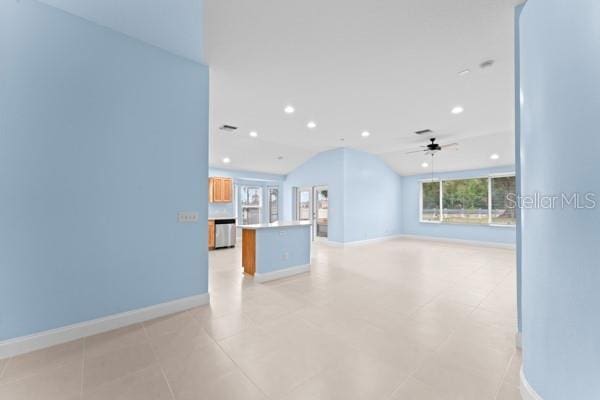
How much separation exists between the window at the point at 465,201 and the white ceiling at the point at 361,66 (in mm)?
2285

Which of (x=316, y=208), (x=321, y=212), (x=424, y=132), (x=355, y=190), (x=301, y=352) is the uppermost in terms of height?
(x=424, y=132)

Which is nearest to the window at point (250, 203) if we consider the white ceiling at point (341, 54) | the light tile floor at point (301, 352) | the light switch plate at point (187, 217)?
the white ceiling at point (341, 54)

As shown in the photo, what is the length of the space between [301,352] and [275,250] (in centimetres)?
235

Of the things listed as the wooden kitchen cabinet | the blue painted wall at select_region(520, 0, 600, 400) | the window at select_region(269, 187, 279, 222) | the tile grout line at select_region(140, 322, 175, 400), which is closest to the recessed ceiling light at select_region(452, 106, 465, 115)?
the blue painted wall at select_region(520, 0, 600, 400)

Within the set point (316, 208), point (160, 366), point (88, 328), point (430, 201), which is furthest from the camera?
point (430, 201)

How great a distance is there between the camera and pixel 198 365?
76.4 inches

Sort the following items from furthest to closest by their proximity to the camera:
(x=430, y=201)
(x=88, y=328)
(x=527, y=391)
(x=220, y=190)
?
1. (x=430, y=201)
2. (x=220, y=190)
3. (x=88, y=328)
4. (x=527, y=391)

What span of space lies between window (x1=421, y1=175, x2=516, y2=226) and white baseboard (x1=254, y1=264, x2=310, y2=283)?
650cm

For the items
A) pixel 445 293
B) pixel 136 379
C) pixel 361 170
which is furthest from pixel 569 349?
pixel 361 170

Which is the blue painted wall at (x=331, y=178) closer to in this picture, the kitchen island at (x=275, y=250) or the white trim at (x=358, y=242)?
the white trim at (x=358, y=242)

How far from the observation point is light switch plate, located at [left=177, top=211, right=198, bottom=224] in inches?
117

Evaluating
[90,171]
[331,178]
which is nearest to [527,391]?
[90,171]

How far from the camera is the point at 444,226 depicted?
28.2 ft

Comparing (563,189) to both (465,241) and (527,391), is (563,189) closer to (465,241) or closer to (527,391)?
(527,391)
